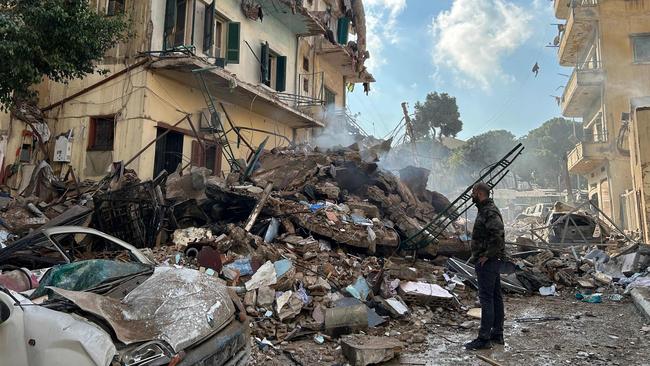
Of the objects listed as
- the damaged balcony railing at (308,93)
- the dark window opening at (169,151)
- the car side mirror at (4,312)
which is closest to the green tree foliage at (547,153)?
the damaged balcony railing at (308,93)

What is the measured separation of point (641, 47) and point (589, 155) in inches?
239

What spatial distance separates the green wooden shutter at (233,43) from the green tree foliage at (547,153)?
40.2 meters

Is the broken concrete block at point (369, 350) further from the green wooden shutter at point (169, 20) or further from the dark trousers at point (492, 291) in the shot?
the green wooden shutter at point (169, 20)

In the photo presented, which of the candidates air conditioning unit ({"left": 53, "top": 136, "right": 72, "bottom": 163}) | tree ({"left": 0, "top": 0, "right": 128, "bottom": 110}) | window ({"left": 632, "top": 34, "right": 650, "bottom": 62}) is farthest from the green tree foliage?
tree ({"left": 0, "top": 0, "right": 128, "bottom": 110})

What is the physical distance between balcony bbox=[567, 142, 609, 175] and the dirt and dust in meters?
16.6

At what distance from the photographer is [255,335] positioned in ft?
15.3

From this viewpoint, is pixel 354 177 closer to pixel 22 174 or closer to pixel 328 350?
pixel 328 350

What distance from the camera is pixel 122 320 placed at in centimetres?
265

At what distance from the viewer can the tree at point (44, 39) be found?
6.30m

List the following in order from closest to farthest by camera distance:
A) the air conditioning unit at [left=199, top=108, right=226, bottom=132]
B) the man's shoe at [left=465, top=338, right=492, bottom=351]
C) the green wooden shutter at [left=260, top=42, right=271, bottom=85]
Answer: the man's shoe at [left=465, top=338, right=492, bottom=351]
the air conditioning unit at [left=199, top=108, right=226, bottom=132]
the green wooden shutter at [left=260, top=42, right=271, bottom=85]

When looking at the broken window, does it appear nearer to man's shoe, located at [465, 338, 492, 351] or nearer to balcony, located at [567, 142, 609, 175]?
man's shoe, located at [465, 338, 492, 351]

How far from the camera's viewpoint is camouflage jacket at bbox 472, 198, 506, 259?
4.73m

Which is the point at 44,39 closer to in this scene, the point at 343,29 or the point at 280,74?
the point at 280,74

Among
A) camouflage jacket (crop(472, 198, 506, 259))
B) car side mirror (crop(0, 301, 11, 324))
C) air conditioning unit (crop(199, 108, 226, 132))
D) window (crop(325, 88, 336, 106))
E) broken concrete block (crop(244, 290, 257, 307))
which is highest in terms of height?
window (crop(325, 88, 336, 106))
